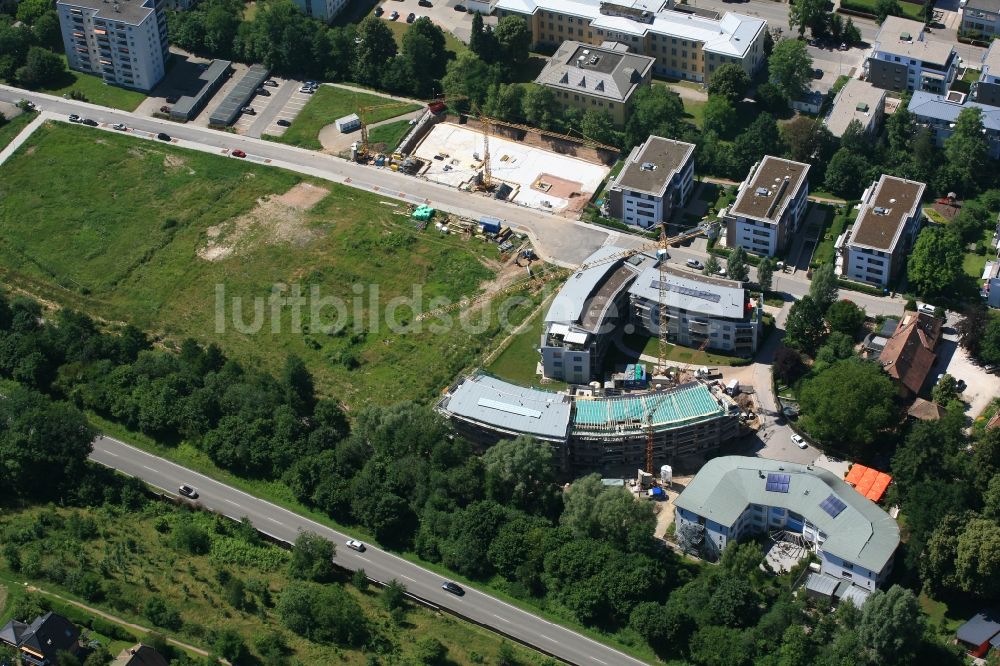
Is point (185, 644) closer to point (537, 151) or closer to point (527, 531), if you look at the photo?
point (527, 531)

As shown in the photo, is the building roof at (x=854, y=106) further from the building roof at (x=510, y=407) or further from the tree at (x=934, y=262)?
the building roof at (x=510, y=407)

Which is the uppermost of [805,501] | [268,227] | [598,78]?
[598,78]

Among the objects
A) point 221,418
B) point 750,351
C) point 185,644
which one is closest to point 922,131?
point 750,351

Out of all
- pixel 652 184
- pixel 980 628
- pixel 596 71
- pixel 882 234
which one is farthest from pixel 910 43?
pixel 980 628

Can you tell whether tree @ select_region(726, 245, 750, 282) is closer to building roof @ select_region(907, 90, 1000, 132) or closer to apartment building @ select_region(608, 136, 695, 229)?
apartment building @ select_region(608, 136, 695, 229)

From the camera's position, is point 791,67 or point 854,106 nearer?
point 854,106

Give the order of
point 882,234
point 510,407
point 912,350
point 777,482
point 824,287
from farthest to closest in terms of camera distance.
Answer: point 882,234, point 824,287, point 912,350, point 510,407, point 777,482

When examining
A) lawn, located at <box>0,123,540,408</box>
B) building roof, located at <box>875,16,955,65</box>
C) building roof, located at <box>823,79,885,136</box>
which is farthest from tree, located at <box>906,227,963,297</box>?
lawn, located at <box>0,123,540,408</box>

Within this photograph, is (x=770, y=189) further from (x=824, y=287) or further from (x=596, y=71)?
(x=596, y=71)
